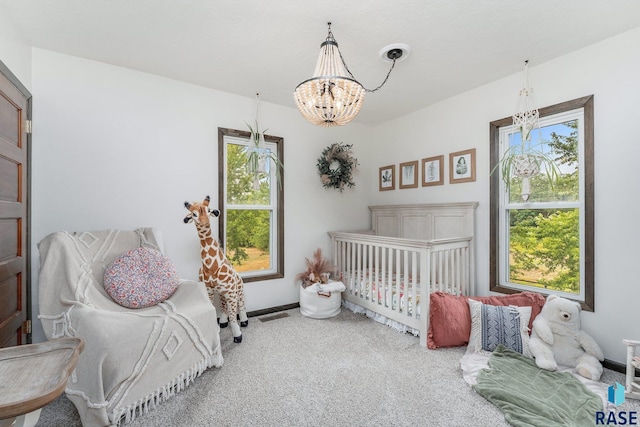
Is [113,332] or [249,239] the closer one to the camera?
[113,332]

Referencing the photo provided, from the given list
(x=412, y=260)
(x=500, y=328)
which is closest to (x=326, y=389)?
(x=412, y=260)

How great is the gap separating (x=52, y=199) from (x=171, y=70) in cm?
140

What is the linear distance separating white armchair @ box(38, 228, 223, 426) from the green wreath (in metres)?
1.96

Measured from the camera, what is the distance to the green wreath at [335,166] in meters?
3.48

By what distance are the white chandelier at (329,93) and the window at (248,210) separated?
1.41m

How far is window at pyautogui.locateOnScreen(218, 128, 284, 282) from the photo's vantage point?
3.01 m

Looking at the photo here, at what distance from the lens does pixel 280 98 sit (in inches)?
124

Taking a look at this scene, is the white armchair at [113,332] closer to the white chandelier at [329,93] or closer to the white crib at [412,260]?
the white chandelier at [329,93]

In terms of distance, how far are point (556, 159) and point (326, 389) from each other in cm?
251

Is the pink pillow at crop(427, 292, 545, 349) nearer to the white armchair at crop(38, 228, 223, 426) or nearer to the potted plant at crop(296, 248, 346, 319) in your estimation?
the potted plant at crop(296, 248, 346, 319)

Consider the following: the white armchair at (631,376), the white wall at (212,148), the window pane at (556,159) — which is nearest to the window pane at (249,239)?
the white wall at (212,148)

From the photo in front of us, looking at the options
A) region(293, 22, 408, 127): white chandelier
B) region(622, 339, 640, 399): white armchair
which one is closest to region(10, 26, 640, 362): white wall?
region(622, 339, 640, 399): white armchair

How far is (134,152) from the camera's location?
254cm

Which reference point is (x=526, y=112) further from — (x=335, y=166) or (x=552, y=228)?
(x=335, y=166)
